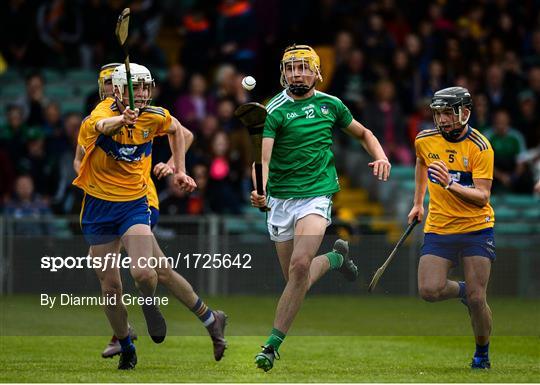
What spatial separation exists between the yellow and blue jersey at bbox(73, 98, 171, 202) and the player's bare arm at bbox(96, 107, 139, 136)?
0.47m

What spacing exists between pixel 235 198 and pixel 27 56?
4.07m

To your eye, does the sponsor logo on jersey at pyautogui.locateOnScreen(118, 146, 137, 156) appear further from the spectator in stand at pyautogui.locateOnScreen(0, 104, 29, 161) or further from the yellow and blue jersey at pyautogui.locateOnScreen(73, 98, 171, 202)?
the spectator in stand at pyautogui.locateOnScreen(0, 104, 29, 161)

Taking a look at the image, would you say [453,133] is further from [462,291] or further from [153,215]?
[153,215]

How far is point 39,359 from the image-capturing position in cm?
1195

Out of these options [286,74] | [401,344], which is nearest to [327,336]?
[401,344]

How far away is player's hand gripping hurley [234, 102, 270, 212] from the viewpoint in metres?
11.1

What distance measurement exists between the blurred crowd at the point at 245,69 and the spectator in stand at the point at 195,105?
19mm

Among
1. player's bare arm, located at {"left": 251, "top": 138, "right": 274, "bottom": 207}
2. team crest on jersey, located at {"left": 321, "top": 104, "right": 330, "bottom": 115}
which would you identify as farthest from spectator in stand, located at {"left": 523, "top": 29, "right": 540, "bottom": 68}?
player's bare arm, located at {"left": 251, "top": 138, "right": 274, "bottom": 207}

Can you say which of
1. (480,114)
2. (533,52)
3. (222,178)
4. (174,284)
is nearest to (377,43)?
(480,114)

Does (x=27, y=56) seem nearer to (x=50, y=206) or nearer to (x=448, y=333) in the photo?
(x=50, y=206)

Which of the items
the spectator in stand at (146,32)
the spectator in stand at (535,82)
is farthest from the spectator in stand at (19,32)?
the spectator in stand at (535,82)

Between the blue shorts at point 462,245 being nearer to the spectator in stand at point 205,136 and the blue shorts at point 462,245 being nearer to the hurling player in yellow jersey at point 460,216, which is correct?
the hurling player in yellow jersey at point 460,216

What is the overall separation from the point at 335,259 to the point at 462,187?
132 centimetres

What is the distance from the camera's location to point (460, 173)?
38.5ft
